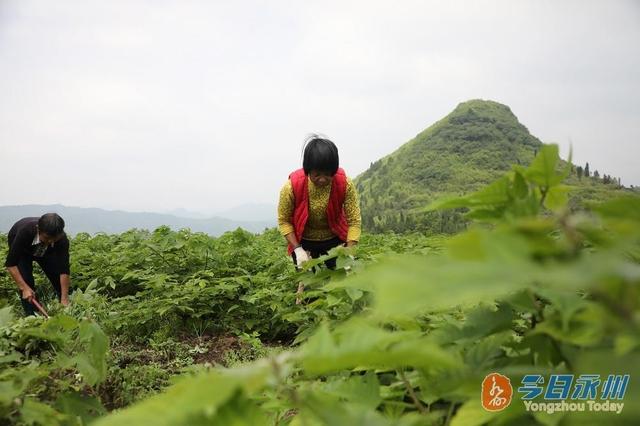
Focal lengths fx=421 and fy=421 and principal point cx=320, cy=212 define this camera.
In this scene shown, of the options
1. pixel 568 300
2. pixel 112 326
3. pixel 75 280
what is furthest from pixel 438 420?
pixel 75 280

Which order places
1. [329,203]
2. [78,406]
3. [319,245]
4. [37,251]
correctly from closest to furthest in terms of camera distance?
[78,406]
[329,203]
[319,245]
[37,251]

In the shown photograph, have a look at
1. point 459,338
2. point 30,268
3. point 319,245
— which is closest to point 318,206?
point 319,245

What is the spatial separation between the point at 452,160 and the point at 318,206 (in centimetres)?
9265

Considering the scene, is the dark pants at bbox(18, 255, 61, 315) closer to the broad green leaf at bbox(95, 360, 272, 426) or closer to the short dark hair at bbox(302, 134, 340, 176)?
the short dark hair at bbox(302, 134, 340, 176)

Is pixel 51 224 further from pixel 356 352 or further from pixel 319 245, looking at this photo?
pixel 356 352

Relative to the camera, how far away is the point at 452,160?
300ft

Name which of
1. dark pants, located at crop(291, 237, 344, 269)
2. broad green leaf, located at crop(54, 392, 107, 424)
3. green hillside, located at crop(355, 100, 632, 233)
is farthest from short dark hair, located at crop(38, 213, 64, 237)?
green hillside, located at crop(355, 100, 632, 233)

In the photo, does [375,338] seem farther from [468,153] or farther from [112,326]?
[468,153]

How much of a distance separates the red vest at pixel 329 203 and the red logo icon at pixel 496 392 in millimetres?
3231

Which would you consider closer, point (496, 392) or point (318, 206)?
point (496, 392)

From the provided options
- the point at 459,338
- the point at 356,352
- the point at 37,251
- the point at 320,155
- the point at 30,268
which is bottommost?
the point at 30,268

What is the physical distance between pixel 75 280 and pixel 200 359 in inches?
157

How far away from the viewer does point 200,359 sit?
429cm

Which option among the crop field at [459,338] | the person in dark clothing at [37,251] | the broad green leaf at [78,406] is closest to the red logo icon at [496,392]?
the crop field at [459,338]
